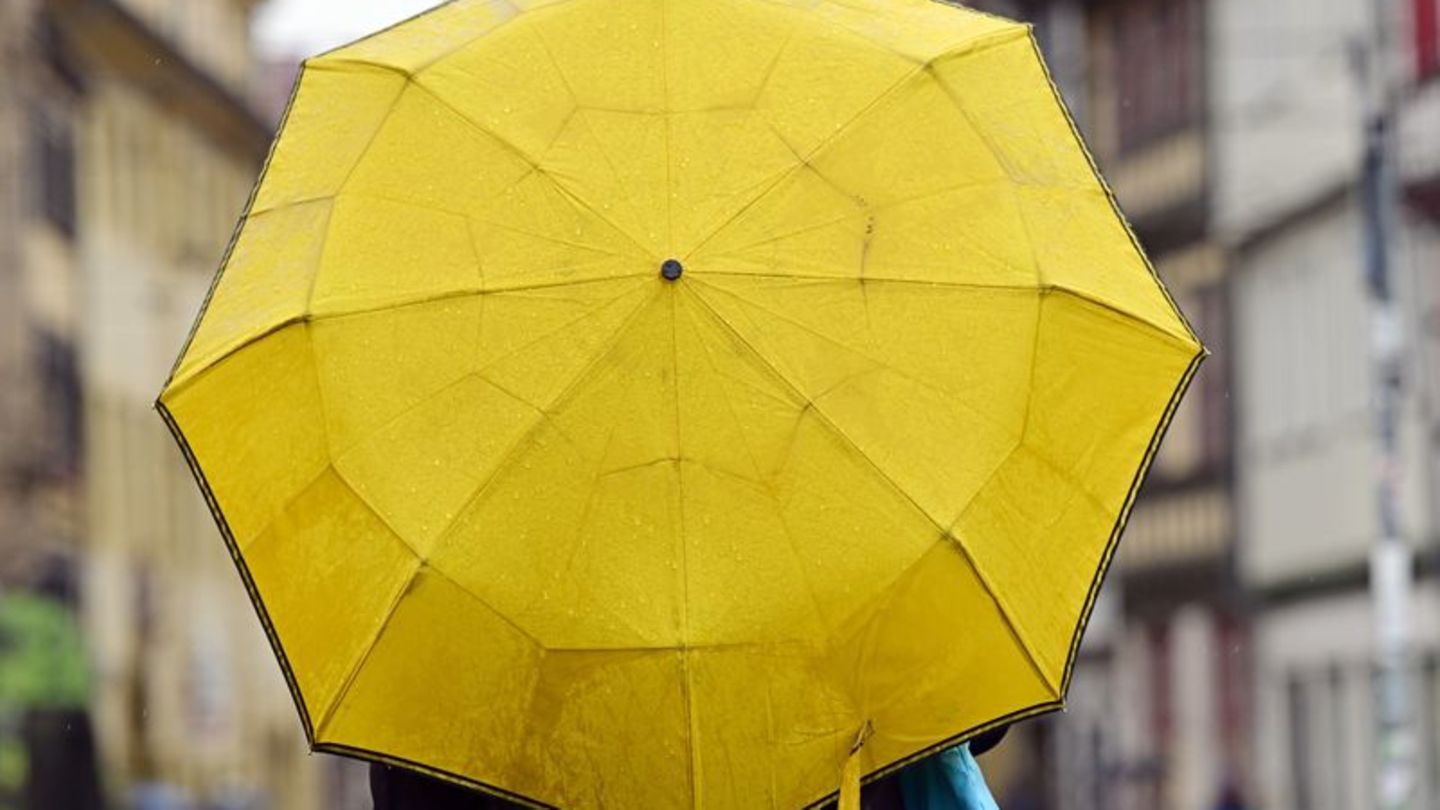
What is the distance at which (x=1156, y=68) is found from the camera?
180ft

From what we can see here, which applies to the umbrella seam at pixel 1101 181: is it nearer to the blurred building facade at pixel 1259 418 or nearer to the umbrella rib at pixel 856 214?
the umbrella rib at pixel 856 214

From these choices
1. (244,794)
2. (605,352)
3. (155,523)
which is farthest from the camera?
(155,523)

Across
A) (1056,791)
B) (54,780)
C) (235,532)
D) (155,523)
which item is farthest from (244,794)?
(235,532)

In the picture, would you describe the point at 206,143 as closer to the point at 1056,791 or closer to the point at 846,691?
the point at 1056,791

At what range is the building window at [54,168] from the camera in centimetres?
4925

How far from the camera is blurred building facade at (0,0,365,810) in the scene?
4694cm

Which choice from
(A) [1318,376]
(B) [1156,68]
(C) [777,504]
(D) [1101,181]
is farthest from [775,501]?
(B) [1156,68]

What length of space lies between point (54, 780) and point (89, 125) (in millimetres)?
34464

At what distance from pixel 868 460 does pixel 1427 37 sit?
118ft

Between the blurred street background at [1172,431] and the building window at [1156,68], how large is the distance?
8 cm

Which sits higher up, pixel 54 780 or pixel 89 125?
pixel 89 125

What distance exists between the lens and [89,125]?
55688 mm

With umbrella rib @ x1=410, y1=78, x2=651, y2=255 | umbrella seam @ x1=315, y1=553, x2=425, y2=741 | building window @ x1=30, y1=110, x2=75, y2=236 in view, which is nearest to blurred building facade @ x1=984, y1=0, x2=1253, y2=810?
building window @ x1=30, y1=110, x2=75, y2=236

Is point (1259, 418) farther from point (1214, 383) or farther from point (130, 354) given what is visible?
point (130, 354)
